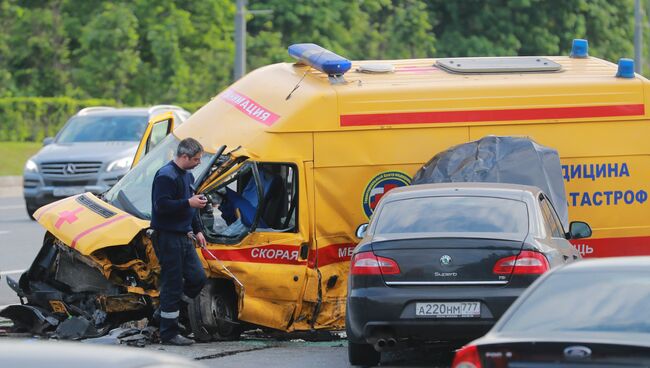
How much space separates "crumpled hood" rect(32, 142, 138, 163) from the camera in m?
23.1

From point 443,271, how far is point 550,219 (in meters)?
1.28

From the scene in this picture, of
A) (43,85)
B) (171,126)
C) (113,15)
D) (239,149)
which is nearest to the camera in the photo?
(239,149)

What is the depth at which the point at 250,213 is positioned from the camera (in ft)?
39.2

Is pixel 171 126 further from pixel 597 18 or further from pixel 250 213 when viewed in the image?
pixel 597 18

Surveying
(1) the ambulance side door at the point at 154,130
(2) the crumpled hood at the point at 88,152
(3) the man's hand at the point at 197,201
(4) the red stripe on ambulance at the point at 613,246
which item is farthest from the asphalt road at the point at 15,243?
(4) the red stripe on ambulance at the point at 613,246

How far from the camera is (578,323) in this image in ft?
21.2

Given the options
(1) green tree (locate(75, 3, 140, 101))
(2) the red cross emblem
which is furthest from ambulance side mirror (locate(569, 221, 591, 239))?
(1) green tree (locate(75, 3, 140, 101))

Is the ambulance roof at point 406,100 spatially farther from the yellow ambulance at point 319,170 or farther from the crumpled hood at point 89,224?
the crumpled hood at point 89,224

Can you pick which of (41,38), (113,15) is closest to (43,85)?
(41,38)

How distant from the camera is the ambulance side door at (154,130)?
1362 centimetres

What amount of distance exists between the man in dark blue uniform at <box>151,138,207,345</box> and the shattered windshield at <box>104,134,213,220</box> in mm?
674

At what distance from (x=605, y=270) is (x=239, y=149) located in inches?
211

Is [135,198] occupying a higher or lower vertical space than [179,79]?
higher

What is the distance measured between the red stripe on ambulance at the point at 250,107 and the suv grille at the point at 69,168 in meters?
10.5
